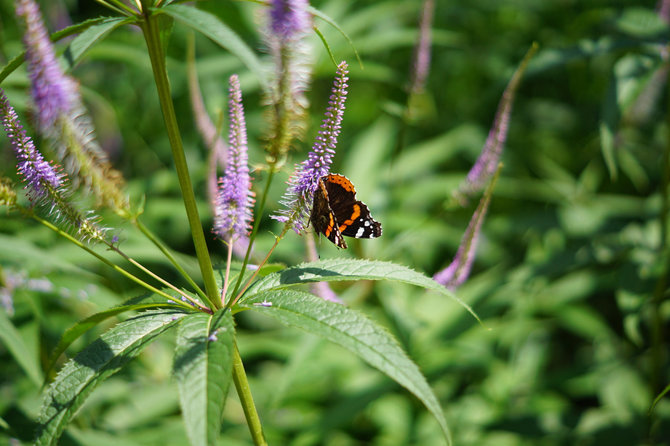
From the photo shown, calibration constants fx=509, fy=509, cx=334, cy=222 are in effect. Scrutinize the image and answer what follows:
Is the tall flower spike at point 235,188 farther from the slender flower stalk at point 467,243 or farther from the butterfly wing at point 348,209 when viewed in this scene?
→ the slender flower stalk at point 467,243

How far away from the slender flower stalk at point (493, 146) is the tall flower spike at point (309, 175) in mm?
665

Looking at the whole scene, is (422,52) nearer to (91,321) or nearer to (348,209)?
(348,209)

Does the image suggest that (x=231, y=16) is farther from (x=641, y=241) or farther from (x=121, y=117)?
(x=641, y=241)

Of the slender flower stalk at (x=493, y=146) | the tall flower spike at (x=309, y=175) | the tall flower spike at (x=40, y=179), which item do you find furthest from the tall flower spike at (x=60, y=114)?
the slender flower stalk at (x=493, y=146)

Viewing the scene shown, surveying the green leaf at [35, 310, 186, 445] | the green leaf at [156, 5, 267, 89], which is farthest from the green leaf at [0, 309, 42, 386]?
the green leaf at [156, 5, 267, 89]

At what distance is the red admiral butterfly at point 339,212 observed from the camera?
4.13 feet

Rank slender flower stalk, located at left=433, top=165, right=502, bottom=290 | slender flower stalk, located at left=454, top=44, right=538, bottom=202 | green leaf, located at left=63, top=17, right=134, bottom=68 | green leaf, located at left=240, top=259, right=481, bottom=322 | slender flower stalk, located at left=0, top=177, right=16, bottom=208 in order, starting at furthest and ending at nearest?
slender flower stalk, located at left=454, top=44, right=538, bottom=202
slender flower stalk, located at left=433, top=165, right=502, bottom=290
green leaf, located at left=240, top=259, right=481, bottom=322
slender flower stalk, located at left=0, top=177, right=16, bottom=208
green leaf, located at left=63, top=17, right=134, bottom=68

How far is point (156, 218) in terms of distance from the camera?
3.32 metres

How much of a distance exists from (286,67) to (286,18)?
8cm

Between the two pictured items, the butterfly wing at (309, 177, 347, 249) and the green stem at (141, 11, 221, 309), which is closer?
the green stem at (141, 11, 221, 309)

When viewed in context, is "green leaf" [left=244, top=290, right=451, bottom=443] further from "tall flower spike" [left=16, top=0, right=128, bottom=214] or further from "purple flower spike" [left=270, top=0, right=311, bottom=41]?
"purple flower spike" [left=270, top=0, right=311, bottom=41]

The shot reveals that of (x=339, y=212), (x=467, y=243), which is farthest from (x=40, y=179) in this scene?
(x=467, y=243)

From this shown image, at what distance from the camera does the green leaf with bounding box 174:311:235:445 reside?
0.89 meters

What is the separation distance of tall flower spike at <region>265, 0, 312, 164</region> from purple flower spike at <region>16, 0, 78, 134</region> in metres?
0.34
